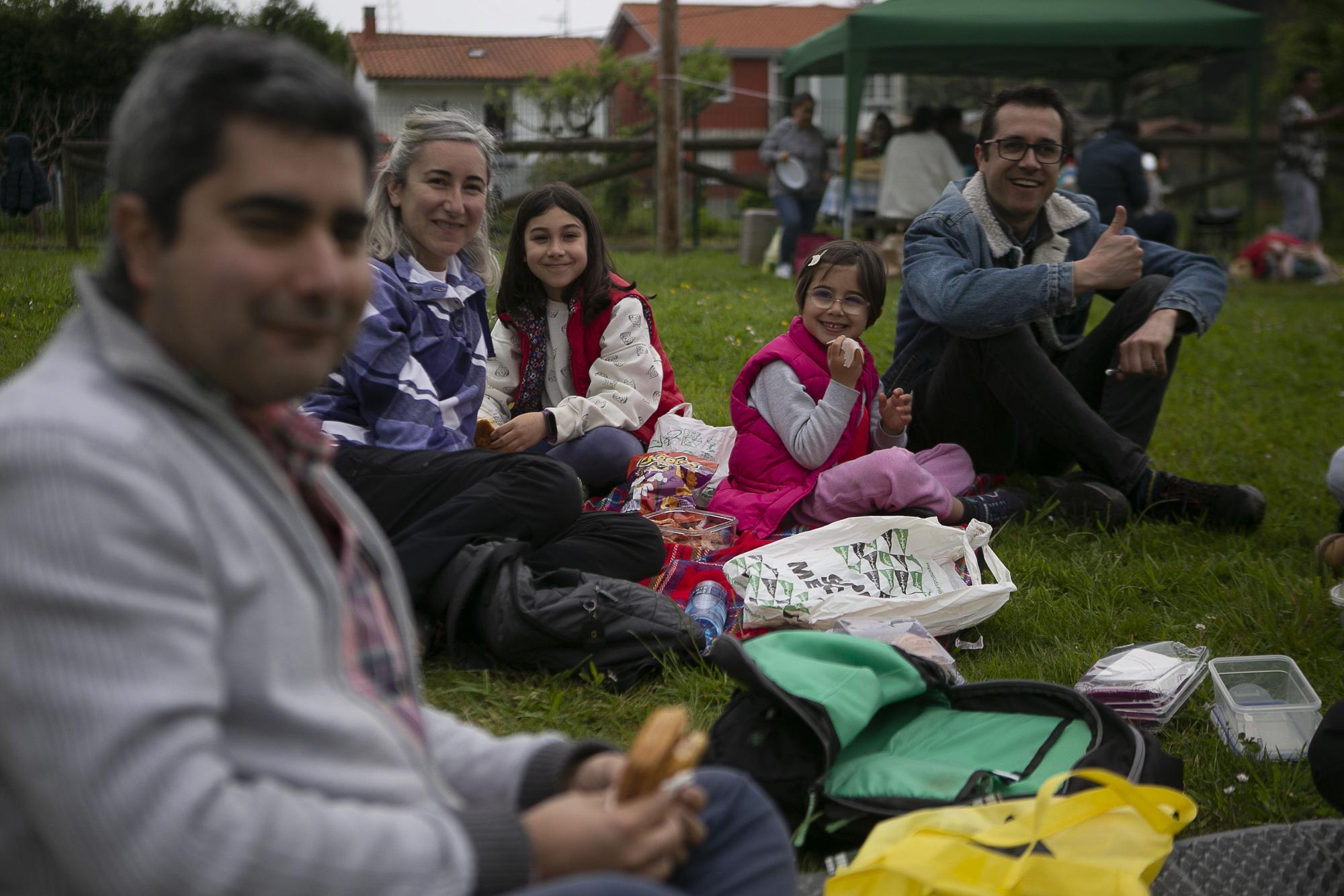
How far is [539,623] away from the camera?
2.91 m

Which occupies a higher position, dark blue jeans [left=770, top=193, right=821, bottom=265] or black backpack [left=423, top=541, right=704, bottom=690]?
dark blue jeans [left=770, top=193, right=821, bottom=265]

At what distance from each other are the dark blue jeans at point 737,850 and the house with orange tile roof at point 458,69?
87 cm

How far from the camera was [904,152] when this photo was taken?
10.8 meters

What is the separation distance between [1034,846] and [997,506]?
8.53 ft

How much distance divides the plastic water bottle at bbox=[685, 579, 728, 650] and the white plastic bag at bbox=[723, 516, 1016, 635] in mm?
57

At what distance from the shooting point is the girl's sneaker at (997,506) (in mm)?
4215

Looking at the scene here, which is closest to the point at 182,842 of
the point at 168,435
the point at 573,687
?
the point at 168,435

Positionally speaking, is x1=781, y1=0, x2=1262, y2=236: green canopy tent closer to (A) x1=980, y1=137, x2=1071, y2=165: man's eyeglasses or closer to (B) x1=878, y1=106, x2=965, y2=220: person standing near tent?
(B) x1=878, y1=106, x2=965, y2=220: person standing near tent

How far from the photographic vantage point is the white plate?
11547 mm

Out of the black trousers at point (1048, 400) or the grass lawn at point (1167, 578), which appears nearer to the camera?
the grass lawn at point (1167, 578)

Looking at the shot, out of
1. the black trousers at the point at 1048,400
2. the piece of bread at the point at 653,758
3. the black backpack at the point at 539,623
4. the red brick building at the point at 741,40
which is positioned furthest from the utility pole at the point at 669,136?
the red brick building at the point at 741,40

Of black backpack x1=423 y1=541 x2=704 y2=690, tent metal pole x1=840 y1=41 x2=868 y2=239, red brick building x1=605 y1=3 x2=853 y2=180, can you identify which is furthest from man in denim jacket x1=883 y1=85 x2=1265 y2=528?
red brick building x1=605 y1=3 x2=853 y2=180

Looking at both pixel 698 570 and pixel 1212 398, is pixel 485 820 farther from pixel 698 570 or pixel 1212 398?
pixel 1212 398

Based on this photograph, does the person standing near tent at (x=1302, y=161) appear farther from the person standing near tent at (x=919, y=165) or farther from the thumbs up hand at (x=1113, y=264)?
the thumbs up hand at (x=1113, y=264)
